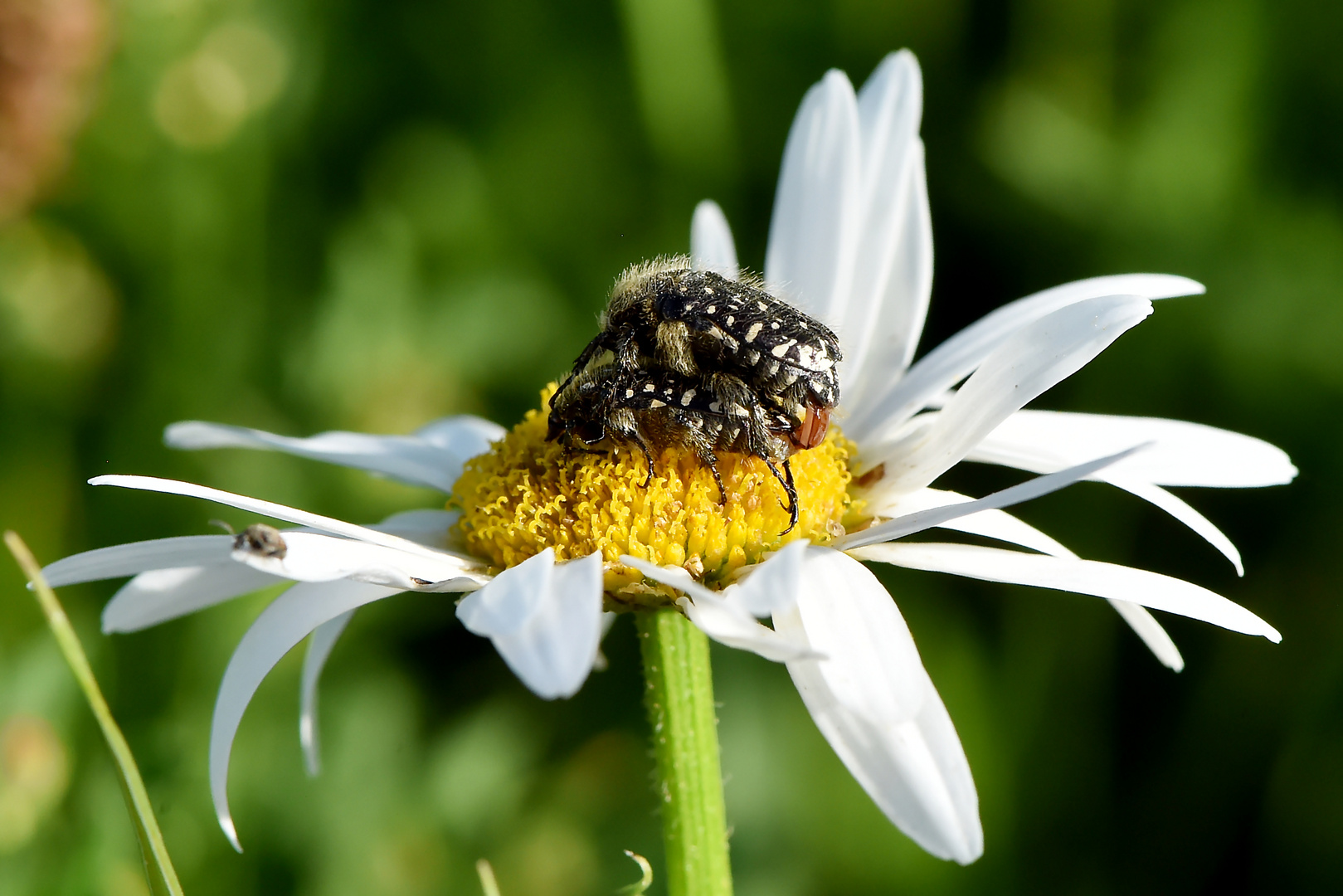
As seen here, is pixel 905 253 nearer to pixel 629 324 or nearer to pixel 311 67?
pixel 629 324

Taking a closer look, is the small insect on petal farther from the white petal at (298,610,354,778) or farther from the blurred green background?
the blurred green background

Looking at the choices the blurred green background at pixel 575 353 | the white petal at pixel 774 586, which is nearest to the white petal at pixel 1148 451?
the white petal at pixel 774 586

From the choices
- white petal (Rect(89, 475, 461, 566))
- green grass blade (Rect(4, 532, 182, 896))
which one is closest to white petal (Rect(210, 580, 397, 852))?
white petal (Rect(89, 475, 461, 566))

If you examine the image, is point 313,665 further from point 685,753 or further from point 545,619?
point 545,619

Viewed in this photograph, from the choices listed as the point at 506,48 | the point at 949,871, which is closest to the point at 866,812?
the point at 949,871

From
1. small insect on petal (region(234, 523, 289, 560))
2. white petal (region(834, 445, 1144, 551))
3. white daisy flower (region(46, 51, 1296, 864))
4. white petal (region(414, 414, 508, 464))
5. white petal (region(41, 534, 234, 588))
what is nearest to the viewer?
white petal (region(834, 445, 1144, 551))
